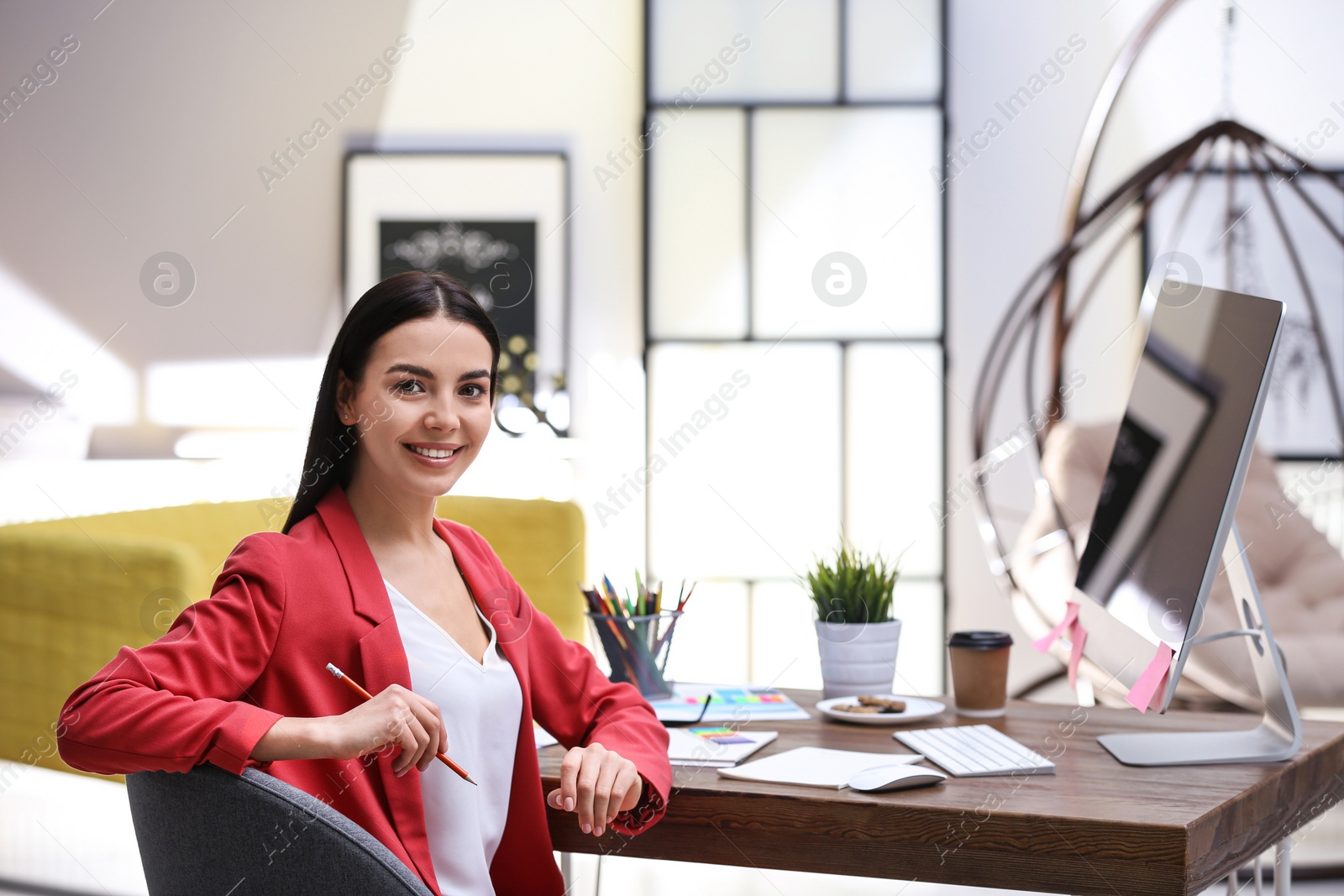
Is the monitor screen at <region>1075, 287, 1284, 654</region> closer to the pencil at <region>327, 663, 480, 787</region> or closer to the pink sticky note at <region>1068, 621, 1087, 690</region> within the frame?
the pink sticky note at <region>1068, 621, 1087, 690</region>

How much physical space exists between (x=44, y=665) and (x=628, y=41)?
2800 mm

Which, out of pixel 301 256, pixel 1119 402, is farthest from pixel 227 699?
pixel 1119 402

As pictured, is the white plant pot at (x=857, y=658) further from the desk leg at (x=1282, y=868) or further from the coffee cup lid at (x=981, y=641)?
the desk leg at (x=1282, y=868)

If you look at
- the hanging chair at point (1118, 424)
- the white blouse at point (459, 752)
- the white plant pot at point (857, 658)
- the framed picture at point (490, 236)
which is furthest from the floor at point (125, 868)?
the framed picture at point (490, 236)

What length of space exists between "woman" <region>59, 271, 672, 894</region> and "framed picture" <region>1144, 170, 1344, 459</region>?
10.8ft

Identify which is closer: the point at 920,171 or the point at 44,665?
the point at 44,665

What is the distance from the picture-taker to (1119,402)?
403cm

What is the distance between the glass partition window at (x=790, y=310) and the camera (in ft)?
13.1

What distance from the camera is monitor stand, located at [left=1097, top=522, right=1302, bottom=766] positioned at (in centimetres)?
138

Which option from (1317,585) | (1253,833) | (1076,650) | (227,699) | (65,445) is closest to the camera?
(227,699)

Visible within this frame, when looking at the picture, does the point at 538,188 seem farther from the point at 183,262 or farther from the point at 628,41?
the point at 183,262

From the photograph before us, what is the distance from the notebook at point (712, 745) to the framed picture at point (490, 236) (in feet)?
8.31

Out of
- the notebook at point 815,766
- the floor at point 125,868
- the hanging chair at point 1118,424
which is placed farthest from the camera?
the hanging chair at point 1118,424

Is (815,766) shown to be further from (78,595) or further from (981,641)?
(78,595)
